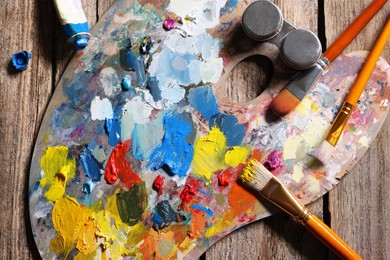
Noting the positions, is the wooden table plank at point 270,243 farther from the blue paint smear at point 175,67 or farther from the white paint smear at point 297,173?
the blue paint smear at point 175,67

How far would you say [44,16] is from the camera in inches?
45.1

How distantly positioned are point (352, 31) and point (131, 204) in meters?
0.49

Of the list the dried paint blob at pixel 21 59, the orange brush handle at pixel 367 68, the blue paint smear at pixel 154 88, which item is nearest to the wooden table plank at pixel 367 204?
the orange brush handle at pixel 367 68

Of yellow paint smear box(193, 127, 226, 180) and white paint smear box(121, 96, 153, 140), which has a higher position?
white paint smear box(121, 96, 153, 140)

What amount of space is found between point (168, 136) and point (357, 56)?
0.36m

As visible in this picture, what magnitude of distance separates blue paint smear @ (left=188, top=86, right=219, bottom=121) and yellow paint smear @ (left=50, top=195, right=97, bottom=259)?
0.26m

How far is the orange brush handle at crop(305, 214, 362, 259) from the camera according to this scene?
1.07m

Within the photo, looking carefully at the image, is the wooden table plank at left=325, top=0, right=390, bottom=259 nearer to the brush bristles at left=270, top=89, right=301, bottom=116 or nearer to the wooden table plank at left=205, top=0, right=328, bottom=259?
the wooden table plank at left=205, top=0, right=328, bottom=259

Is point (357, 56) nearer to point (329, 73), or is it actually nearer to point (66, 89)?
point (329, 73)

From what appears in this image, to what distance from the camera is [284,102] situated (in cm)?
109

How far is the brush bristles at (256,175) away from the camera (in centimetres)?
107

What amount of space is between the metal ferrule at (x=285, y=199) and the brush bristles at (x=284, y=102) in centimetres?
12

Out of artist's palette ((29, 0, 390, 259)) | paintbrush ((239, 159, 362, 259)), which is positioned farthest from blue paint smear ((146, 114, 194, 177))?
paintbrush ((239, 159, 362, 259))

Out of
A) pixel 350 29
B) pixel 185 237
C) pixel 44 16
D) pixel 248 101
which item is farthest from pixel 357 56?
pixel 44 16
